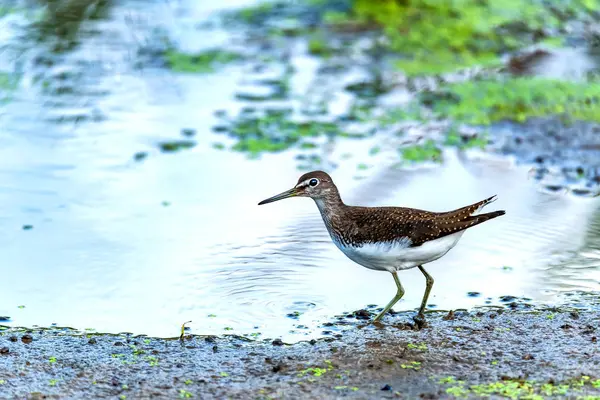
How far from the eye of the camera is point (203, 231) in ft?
30.4

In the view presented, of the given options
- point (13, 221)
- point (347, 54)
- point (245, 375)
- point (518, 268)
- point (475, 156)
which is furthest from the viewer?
point (347, 54)

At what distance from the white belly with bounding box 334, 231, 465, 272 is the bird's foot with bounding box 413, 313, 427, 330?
0.35 metres

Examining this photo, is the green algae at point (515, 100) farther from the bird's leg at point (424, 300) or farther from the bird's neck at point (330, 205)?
the bird's leg at point (424, 300)

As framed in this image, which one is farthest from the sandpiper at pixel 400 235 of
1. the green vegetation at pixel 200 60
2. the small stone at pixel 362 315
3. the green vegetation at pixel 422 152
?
the green vegetation at pixel 200 60

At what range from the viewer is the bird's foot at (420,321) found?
24.0ft

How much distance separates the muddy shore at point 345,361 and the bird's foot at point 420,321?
0.15ft

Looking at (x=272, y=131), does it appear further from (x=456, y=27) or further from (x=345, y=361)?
(x=345, y=361)

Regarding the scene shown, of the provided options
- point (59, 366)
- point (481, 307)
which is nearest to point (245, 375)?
point (59, 366)

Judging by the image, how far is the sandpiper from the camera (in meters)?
7.32

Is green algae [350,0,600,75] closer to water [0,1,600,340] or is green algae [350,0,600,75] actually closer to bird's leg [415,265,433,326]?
water [0,1,600,340]

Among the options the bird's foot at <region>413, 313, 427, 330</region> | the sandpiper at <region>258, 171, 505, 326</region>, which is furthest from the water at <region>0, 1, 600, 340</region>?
the sandpiper at <region>258, 171, 505, 326</region>

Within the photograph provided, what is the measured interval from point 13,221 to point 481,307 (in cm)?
429

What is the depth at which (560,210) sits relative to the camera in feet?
31.6

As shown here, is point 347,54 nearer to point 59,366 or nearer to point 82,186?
point 82,186
